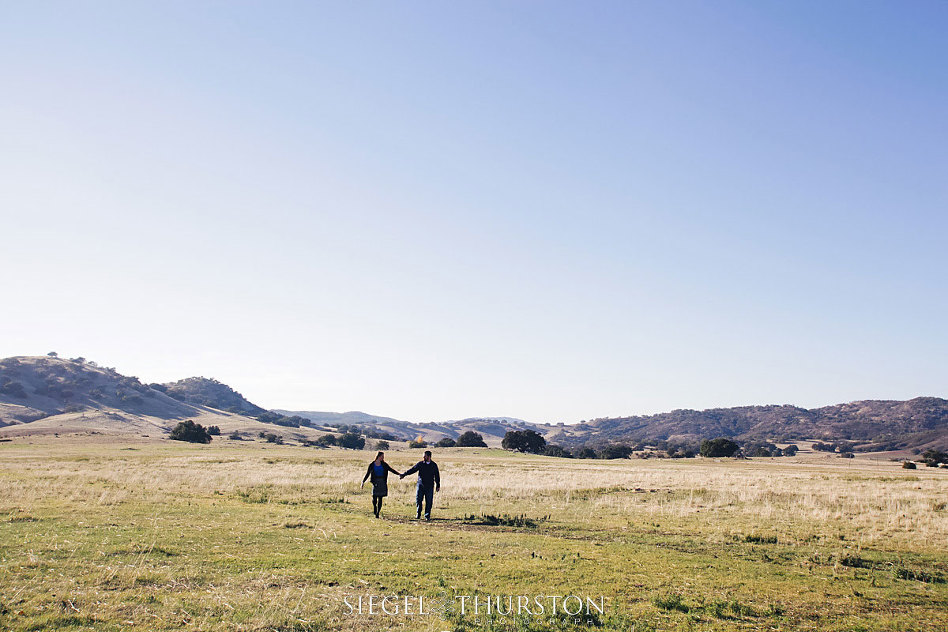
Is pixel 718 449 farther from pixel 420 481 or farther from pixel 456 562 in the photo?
pixel 456 562

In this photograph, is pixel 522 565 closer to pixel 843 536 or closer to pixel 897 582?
pixel 897 582

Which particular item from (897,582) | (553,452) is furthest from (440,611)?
(553,452)

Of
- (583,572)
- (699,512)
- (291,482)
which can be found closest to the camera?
(583,572)

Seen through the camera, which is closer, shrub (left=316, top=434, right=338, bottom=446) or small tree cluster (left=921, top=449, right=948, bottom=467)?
small tree cluster (left=921, top=449, right=948, bottom=467)

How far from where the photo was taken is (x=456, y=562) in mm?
12586

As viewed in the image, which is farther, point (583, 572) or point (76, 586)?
point (583, 572)

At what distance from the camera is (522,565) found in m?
12.3

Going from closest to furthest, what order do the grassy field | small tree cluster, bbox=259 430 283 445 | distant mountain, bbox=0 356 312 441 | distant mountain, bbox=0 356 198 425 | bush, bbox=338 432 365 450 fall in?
the grassy field
small tree cluster, bbox=259 430 283 445
bush, bbox=338 432 365 450
distant mountain, bbox=0 356 312 441
distant mountain, bbox=0 356 198 425

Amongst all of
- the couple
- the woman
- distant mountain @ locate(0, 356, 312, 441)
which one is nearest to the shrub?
distant mountain @ locate(0, 356, 312, 441)

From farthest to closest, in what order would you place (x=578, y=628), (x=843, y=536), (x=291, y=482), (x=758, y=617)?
(x=291, y=482) → (x=843, y=536) → (x=758, y=617) → (x=578, y=628)

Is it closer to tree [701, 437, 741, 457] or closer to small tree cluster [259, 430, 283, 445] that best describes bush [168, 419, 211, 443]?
small tree cluster [259, 430, 283, 445]

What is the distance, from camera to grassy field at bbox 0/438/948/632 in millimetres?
8688

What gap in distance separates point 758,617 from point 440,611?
5.25 meters

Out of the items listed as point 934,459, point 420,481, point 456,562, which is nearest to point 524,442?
point 934,459
